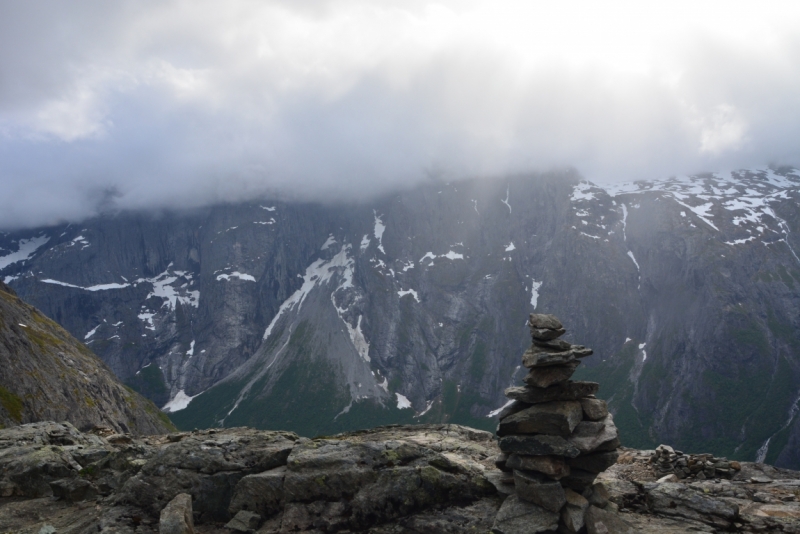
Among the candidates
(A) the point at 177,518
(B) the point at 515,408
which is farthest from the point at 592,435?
(A) the point at 177,518

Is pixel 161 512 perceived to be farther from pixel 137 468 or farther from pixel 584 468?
pixel 584 468

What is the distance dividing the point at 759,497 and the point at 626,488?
635cm

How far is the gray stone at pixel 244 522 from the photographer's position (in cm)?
2531

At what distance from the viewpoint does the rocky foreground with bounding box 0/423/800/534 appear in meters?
24.2

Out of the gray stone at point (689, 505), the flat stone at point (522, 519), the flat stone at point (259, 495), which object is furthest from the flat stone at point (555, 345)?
the flat stone at point (259, 495)

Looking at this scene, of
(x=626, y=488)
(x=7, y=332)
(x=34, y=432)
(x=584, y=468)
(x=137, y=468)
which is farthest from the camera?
(x=7, y=332)

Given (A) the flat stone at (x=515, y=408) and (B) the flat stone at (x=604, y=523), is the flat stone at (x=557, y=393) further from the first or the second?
(B) the flat stone at (x=604, y=523)

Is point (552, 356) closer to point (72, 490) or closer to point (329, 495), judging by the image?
point (329, 495)

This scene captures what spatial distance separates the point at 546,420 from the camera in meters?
26.0

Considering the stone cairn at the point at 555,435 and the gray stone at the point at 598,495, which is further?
the gray stone at the point at 598,495

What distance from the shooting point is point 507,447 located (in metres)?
26.5

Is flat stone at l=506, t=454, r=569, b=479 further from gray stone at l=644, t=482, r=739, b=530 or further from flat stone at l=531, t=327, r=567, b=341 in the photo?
flat stone at l=531, t=327, r=567, b=341

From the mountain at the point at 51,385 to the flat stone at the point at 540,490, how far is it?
320ft

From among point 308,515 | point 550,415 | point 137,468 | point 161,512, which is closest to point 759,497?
point 550,415
